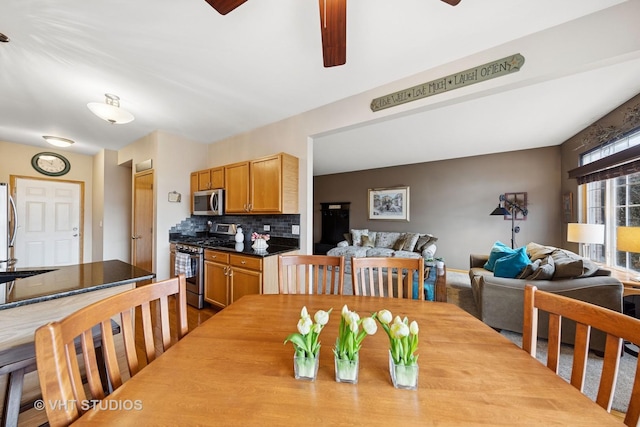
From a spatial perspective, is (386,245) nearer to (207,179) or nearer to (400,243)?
(400,243)

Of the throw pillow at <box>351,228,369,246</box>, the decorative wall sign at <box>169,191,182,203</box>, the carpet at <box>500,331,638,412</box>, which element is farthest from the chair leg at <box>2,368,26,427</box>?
the throw pillow at <box>351,228,369,246</box>

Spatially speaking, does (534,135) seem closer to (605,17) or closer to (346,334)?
(605,17)

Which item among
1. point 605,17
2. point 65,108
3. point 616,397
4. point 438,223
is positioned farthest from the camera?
point 438,223

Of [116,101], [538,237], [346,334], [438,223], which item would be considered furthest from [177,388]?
[538,237]

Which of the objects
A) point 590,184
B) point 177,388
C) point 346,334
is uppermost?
point 590,184

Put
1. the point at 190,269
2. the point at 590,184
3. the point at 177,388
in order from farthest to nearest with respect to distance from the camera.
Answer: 1. the point at 590,184
2. the point at 190,269
3. the point at 177,388

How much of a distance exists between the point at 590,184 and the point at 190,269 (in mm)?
6138

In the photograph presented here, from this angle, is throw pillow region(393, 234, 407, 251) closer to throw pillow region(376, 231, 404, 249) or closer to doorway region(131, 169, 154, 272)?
throw pillow region(376, 231, 404, 249)

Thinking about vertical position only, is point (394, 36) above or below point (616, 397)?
above

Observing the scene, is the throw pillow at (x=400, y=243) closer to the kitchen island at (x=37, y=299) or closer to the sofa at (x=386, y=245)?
the sofa at (x=386, y=245)

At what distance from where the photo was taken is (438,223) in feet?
18.0

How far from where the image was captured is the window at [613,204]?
2.75m

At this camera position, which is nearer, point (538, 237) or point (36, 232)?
point (36, 232)

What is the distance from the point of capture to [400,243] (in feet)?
17.6
